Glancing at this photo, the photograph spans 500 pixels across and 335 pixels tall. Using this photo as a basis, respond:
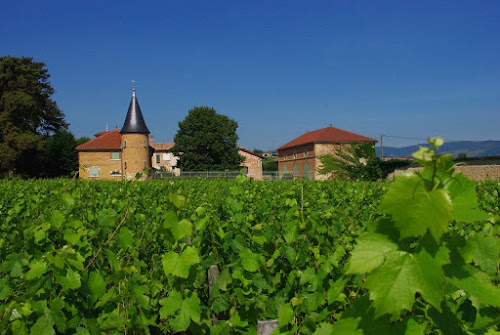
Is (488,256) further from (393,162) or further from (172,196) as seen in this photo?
(393,162)

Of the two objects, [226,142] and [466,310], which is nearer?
[466,310]

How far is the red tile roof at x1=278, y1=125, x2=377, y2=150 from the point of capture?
2088 inches

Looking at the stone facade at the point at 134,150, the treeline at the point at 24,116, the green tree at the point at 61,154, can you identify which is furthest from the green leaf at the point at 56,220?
the green tree at the point at 61,154

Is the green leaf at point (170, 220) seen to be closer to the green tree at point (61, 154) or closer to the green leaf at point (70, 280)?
the green leaf at point (70, 280)

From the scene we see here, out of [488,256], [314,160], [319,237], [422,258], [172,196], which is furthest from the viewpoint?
[314,160]

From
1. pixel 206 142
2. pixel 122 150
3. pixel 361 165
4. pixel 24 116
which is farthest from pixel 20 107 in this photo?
pixel 361 165

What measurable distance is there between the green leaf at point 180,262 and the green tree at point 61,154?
174 ft

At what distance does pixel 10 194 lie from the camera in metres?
9.10

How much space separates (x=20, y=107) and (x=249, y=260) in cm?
4177

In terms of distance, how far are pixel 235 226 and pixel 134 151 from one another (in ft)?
145

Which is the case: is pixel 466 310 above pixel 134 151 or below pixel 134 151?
below

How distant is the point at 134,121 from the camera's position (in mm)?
45250

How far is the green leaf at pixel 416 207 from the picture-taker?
0.69 metres

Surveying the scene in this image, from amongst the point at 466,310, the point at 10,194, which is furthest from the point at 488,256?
the point at 10,194
